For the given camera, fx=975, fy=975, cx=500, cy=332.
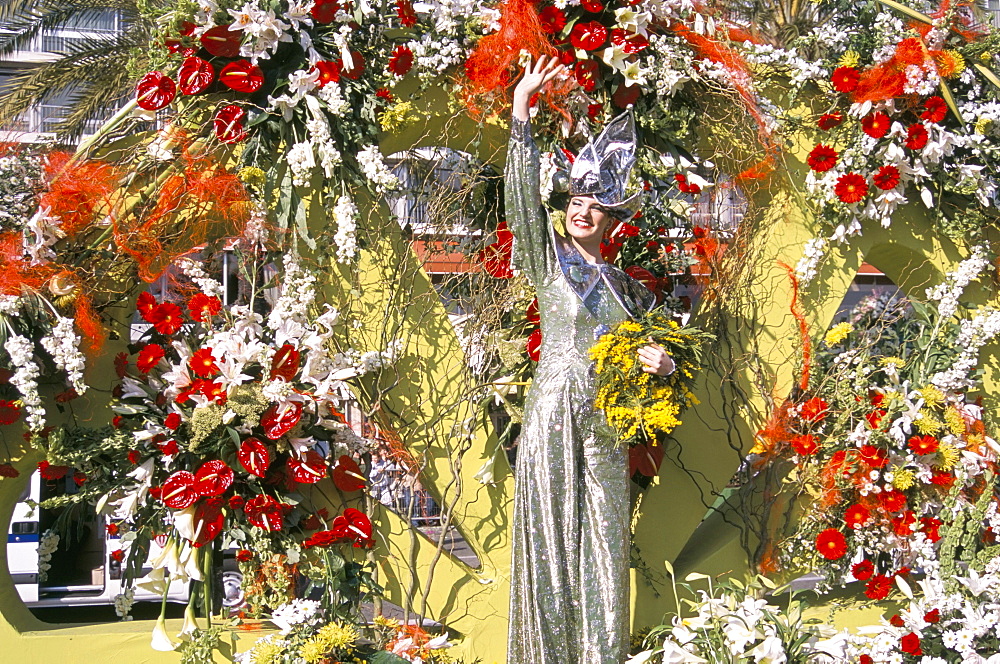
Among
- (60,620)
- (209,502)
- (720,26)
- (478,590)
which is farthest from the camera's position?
(60,620)

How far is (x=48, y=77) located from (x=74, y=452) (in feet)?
12.4

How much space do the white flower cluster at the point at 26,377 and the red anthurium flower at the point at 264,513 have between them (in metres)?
0.80

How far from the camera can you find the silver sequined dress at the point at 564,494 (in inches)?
141

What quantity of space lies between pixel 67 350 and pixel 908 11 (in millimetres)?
3846

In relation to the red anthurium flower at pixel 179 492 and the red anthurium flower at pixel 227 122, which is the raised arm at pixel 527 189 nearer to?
the red anthurium flower at pixel 227 122

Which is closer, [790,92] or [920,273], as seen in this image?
[790,92]

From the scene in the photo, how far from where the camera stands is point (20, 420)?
3.76 metres

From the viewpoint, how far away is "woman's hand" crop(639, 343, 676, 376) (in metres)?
3.56

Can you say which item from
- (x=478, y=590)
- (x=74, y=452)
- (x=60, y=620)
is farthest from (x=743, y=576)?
(x=60, y=620)

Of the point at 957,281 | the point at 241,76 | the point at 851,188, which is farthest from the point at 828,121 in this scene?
the point at 241,76

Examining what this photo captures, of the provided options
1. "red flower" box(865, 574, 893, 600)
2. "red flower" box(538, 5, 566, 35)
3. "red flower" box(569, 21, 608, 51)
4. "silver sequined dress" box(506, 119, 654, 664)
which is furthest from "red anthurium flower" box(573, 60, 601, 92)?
"red flower" box(865, 574, 893, 600)

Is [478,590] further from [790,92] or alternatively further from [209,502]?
[790,92]

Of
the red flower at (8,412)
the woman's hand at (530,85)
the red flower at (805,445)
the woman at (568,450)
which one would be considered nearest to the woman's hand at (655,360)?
the woman at (568,450)

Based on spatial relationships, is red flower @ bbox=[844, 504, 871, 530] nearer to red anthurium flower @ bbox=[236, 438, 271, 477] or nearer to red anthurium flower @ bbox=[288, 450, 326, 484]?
red anthurium flower @ bbox=[288, 450, 326, 484]
